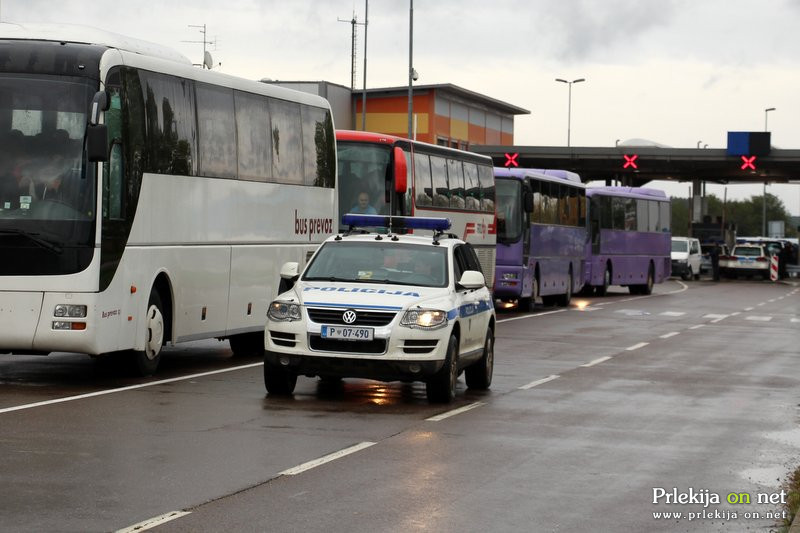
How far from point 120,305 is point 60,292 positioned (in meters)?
0.78

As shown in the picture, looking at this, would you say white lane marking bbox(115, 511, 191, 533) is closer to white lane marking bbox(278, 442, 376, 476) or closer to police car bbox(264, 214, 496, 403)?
white lane marking bbox(278, 442, 376, 476)

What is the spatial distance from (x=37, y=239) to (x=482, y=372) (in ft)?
15.9

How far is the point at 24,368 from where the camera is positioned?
1819 cm

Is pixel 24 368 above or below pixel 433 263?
below

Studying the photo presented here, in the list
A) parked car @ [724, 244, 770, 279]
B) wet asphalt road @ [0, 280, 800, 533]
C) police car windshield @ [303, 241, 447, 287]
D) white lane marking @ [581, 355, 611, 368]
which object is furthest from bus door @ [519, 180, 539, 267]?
parked car @ [724, 244, 770, 279]

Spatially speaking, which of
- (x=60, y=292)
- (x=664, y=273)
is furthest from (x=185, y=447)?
(x=664, y=273)

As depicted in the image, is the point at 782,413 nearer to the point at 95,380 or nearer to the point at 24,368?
the point at 95,380

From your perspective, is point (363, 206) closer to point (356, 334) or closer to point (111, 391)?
point (111, 391)

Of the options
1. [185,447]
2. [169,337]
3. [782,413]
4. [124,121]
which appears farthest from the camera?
[169,337]

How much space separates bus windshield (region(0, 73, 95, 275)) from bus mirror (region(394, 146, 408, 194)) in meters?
12.5

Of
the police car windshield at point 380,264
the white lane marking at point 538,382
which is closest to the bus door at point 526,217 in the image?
the white lane marking at point 538,382

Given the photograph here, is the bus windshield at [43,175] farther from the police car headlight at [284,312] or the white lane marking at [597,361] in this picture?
the white lane marking at [597,361]

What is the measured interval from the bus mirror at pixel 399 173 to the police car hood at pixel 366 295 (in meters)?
12.6

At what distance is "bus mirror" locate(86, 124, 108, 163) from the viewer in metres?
15.5
